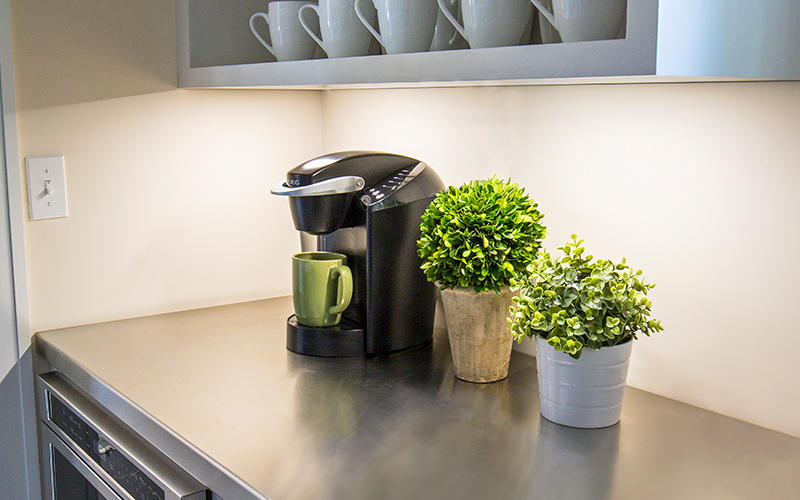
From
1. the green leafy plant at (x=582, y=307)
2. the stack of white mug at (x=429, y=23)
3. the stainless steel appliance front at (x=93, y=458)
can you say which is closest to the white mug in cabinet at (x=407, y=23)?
the stack of white mug at (x=429, y=23)

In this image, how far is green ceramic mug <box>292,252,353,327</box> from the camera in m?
1.26

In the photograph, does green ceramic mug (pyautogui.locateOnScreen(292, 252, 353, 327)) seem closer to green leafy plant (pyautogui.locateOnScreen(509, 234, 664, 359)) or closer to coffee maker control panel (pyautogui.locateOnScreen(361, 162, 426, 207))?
coffee maker control panel (pyautogui.locateOnScreen(361, 162, 426, 207))

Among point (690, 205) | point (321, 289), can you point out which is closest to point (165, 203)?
point (321, 289)

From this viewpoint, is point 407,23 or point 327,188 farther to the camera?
point 327,188

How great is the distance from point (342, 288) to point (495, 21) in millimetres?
546

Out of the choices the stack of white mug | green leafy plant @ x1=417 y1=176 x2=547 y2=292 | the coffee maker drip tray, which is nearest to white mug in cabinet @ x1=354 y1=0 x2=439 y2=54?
the stack of white mug

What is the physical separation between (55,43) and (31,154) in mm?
206

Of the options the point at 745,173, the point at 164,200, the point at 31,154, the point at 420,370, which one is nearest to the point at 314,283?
the point at 420,370

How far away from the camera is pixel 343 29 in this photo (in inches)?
44.4

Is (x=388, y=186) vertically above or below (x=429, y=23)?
below

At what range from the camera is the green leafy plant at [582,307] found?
942mm

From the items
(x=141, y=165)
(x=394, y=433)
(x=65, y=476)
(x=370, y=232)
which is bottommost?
(x=65, y=476)

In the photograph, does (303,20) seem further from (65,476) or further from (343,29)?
(65,476)

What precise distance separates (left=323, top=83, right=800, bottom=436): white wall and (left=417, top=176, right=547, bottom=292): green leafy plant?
0.43ft
